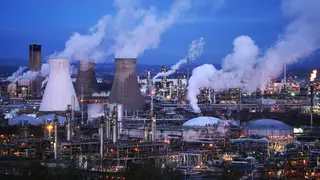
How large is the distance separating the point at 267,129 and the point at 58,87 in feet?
26.3

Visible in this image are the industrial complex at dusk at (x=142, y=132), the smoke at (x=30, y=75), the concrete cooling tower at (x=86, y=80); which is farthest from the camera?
the smoke at (x=30, y=75)

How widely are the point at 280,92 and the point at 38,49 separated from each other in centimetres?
1493

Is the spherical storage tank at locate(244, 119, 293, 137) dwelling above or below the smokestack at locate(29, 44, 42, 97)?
below

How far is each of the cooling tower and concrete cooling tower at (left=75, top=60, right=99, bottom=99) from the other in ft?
17.8

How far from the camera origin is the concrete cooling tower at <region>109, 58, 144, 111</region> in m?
31.7

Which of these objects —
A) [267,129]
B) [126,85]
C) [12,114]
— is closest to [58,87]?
[126,85]

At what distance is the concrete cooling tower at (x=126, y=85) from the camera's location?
3169cm

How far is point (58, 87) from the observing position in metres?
30.7

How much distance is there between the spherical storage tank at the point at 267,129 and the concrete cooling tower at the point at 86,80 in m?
10.9

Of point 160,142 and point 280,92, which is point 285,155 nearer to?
point 160,142

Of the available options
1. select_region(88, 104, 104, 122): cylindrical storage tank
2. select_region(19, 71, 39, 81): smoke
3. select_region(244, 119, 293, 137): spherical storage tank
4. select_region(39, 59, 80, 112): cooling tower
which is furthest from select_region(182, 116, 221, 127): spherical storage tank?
select_region(19, 71, 39, 81): smoke

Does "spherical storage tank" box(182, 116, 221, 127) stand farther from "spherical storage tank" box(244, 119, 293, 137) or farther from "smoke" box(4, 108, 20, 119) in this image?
"smoke" box(4, 108, 20, 119)

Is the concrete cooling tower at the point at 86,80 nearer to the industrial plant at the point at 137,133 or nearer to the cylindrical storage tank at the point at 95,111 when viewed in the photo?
the industrial plant at the point at 137,133

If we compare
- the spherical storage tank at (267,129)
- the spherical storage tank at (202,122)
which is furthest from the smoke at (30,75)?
the spherical storage tank at (267,129)
